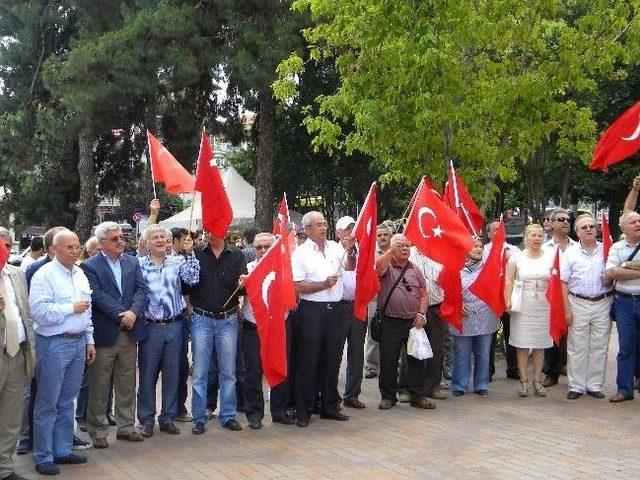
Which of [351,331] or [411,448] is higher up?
[351,331]

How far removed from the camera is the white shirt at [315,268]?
334 inches

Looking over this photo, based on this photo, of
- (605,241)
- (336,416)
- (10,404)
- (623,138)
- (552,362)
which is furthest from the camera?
(552,362)

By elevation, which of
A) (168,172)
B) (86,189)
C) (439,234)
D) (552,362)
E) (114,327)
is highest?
(86,189)

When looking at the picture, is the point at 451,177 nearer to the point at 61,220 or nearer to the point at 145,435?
the point at 145,435

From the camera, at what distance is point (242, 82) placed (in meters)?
23.5

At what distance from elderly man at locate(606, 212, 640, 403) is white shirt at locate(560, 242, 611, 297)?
0.67ft

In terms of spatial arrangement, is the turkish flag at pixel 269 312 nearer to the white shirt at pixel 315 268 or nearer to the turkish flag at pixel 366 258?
the white shirt at pixel 315 268

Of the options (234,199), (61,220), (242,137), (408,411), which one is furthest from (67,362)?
(61,220)

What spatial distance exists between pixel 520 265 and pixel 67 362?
17.2ft

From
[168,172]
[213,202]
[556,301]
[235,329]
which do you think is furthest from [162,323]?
[556,301]

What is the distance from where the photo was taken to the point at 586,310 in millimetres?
9617

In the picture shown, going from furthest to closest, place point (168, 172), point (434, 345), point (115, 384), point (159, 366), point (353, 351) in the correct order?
point (168, 172)
point (434, 345)
point (353, 351)
point (159, 366)
point (115, 384)

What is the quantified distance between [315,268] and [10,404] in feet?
10.2

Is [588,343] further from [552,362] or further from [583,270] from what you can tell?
[552,362]
